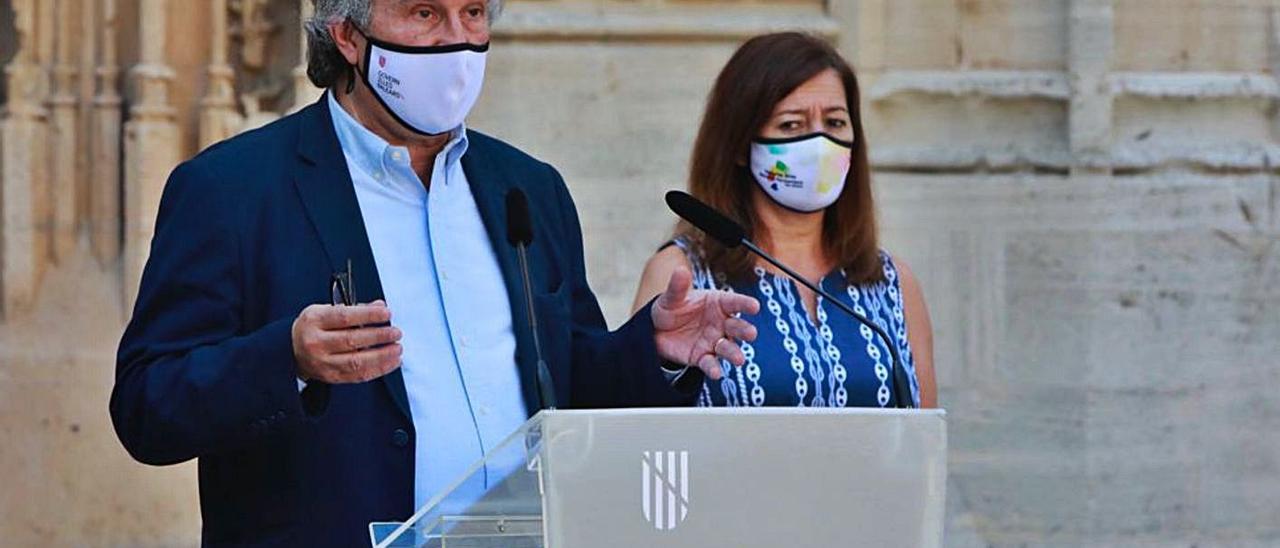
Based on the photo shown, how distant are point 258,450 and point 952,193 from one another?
339 centimetres

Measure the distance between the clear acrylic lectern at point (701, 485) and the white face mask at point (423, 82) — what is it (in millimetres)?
732

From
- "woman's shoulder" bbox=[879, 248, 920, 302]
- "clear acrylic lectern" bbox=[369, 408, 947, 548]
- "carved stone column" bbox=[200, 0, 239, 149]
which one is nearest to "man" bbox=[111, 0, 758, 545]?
"clear acrylic lectern" bbox=[369, 408, 947, 548]

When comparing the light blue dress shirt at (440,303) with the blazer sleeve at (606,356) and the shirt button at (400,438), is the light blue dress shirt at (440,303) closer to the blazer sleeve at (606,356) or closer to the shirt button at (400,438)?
the shirt button at (400,438)

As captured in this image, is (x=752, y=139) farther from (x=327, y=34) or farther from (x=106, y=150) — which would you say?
(x=106, y=150)

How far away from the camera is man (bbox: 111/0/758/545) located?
9.29ft

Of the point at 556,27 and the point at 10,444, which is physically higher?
the point at 556,27

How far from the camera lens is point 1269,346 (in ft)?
20.0

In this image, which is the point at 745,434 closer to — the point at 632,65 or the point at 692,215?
the point at 692,215

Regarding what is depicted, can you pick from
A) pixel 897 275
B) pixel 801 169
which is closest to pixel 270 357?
pixel 801 169

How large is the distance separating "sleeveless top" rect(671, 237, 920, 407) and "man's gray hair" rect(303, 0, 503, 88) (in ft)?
2.95

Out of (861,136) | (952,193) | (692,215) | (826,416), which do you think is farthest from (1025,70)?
(826,416)

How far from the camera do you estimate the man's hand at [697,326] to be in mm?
2957

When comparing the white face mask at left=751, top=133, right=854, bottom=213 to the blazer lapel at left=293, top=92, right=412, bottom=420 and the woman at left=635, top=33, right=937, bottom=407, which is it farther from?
the blazer lapel at left=293, top=92, right=412, bottom=420

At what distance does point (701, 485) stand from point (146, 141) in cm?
389
